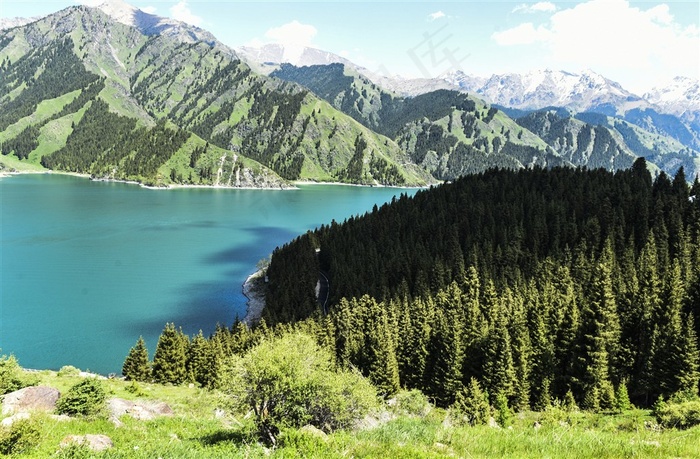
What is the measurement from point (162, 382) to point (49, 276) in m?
85.4

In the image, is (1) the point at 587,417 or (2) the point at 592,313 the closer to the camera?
(1) the point at 587,417

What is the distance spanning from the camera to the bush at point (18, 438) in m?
18.2

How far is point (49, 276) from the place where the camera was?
130375mm

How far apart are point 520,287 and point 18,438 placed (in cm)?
9514

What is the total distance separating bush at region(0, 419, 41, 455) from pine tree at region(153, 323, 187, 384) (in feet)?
181

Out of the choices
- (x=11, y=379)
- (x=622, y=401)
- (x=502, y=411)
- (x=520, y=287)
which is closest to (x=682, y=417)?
(x=502, y=411)

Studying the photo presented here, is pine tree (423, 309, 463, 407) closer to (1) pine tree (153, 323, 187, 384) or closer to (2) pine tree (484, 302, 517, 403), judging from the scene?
(2) pine tree (484, 302, 517, 403)

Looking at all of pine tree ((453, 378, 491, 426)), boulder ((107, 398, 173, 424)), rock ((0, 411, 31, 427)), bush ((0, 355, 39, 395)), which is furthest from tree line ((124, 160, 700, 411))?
rock ((0, 411, 31, 427))

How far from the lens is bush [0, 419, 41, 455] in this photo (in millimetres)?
18156

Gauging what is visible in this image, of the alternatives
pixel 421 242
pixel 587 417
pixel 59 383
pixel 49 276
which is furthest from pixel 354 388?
pixel 49 276

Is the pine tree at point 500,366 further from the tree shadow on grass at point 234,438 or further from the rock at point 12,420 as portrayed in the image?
the rock at point 12,420

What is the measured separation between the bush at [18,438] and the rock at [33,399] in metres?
22.9

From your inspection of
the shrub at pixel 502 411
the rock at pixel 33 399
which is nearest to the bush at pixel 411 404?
the shrub at pixel 502 411

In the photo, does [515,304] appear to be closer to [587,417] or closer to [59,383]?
[587,417]
